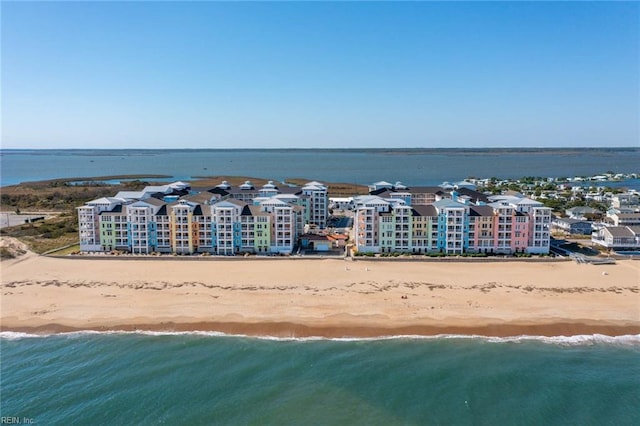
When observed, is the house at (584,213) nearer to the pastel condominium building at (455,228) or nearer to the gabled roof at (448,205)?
the pastel condominium building at (455,228)

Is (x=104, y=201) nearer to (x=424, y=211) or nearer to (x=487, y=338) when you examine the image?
(x=424, y=211)

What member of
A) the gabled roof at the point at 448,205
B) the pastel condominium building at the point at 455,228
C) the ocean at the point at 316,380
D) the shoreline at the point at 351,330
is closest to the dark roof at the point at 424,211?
the pastel condominium building at the point at 455,228

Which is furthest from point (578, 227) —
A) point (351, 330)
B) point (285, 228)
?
point (351, 330)

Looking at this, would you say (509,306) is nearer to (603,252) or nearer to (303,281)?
(303,281)

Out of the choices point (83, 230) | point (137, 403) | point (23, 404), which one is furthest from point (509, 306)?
point (83, 230)

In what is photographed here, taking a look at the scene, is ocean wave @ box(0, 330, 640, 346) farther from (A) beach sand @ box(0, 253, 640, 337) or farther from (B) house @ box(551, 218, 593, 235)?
(B) house @ box(551, 218, 593, 235)

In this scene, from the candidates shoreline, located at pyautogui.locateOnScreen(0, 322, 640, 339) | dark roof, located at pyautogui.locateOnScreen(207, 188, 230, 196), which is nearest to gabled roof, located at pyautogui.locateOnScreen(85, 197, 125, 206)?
dark roof, located at pyautogui.locateOnScreen(207, 188, 230, 196)
